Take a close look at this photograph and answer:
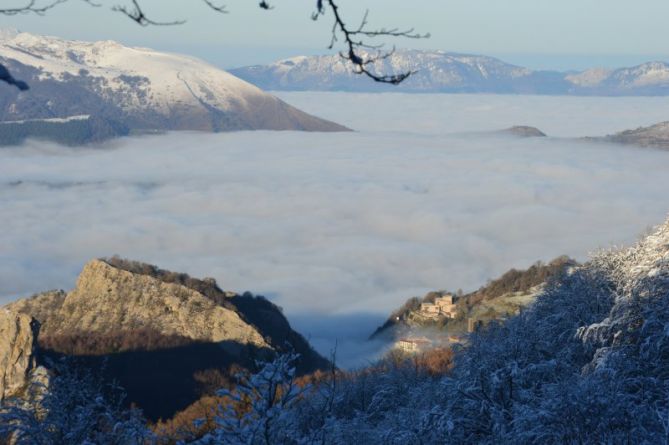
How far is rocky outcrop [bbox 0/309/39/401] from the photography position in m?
47.1

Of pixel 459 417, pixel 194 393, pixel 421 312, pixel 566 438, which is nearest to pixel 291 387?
→ pixel 566 438

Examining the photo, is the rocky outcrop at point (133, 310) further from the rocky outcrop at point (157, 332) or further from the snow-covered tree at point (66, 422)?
the snow-covered tree at point (66, 422)

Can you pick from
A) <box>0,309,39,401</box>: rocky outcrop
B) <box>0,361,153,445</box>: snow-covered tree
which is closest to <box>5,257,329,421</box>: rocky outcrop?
<box>0,309,39,401</box>: rocky outcrop

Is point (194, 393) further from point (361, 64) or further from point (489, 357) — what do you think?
point (361, 64)

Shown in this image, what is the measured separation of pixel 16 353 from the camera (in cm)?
4822

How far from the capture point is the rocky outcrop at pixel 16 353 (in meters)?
47.1

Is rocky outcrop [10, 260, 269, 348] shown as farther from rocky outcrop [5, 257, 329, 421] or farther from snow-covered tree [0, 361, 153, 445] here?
snow-covered tree [0, 361, 153, 445]

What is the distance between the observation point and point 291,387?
12.5 m

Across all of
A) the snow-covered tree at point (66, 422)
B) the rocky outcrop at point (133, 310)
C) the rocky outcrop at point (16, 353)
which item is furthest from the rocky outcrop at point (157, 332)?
the snow-covered tree at point (66, 422)

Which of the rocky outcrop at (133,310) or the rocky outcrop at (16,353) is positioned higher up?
the rocky outcrop at (16,353)

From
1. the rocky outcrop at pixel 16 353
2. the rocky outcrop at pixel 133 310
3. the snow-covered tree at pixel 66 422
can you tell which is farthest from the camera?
the rocky outcrop at pixel 133 310

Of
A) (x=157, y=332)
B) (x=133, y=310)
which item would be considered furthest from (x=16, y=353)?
(x=133, y=310)

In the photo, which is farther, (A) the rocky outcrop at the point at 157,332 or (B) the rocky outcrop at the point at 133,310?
(B) the rocky outcrop at the point at 133,310

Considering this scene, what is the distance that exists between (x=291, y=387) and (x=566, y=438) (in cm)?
720
